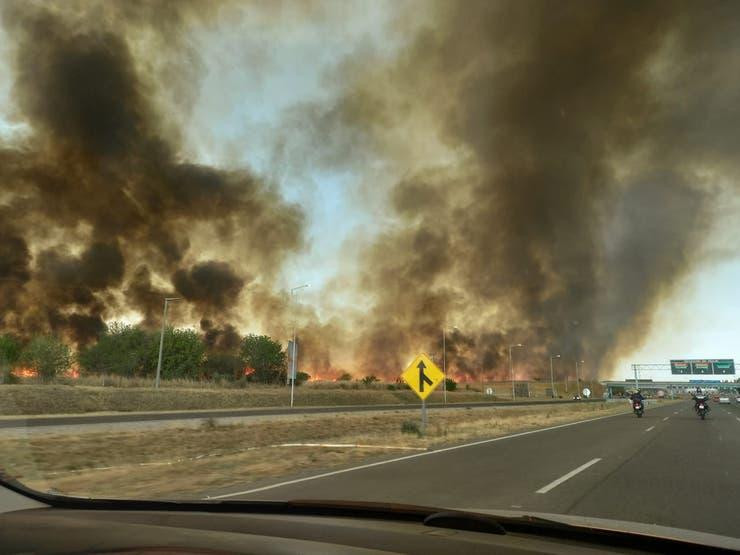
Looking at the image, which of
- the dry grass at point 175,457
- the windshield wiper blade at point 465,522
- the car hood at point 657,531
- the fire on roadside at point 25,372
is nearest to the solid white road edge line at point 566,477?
the dry grass at point 175,457

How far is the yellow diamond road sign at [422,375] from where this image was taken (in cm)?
1780

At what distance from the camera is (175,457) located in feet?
48.2

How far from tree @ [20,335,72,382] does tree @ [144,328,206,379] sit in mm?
20095

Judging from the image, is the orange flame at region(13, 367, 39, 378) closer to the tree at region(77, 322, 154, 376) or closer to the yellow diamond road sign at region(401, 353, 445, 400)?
the tree at region(77, 322, 154, 376)

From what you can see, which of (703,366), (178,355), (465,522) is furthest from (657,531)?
(703,366)

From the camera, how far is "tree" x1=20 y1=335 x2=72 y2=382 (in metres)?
53.8

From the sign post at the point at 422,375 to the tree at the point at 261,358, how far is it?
7443 centimetres

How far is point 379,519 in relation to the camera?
11.2 feet

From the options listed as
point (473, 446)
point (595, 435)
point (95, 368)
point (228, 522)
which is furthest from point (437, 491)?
point (95, 368)

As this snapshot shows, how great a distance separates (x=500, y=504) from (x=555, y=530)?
4.80m

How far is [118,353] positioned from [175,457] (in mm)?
68647

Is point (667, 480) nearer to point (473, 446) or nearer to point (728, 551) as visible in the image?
point (473, 446)

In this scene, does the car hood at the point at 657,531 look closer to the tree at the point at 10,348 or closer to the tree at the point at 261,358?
the tree at the point at 10,348

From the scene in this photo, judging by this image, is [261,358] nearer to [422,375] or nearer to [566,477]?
[422,375]
